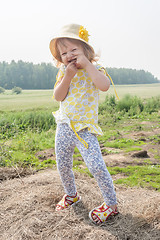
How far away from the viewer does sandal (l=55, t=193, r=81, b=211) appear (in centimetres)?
277

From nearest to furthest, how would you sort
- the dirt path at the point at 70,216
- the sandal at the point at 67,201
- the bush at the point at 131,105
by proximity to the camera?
the dirt path at the point at 70,216 < the sandal at the point at 67,201 < the bush at the point at 131,105

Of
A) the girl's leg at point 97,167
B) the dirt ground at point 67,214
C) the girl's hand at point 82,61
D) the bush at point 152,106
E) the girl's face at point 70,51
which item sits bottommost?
the bush at point 152,106

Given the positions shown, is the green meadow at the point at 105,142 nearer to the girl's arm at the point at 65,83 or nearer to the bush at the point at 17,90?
the girl's arm at the point at 65,83

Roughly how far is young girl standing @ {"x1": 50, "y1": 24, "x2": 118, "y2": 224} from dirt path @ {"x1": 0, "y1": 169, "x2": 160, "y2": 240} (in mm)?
176

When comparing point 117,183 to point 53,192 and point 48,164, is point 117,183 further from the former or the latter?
point 48,164

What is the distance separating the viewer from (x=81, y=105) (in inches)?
99.7

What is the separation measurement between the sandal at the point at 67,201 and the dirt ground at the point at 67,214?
0.06 metres

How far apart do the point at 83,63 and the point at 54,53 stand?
19.4 inches

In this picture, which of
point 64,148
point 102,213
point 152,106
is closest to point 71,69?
point 64,148

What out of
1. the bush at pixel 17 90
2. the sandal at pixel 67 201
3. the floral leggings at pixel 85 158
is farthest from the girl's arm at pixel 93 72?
the bush at pixel 17 90

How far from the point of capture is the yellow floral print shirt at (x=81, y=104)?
252 centimetres

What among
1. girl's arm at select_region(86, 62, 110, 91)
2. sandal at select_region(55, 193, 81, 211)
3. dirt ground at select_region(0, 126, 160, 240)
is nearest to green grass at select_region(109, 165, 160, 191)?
dirt ground at select_region(0, 126, 160, 240)

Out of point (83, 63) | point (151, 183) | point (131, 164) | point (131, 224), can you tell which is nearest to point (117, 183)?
point (151, 183)

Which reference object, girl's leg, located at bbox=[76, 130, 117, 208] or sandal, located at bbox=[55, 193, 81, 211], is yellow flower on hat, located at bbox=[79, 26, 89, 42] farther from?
sandal, located at bbox=[55, 193, 81, 211]
